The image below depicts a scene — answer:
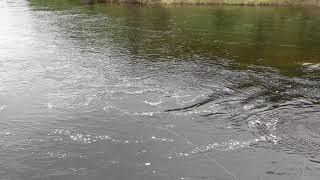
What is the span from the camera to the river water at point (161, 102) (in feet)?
49.5

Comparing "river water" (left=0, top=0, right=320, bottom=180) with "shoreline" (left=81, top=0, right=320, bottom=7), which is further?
"shoreline" (left=81, top=0, right=320, bottom=7)

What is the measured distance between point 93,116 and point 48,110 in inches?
97.5

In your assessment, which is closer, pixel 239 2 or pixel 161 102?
pixel 161 102

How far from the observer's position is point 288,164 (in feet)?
49.0

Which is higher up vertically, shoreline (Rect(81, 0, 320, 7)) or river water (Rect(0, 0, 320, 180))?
shoreline (Rect(81, 0, 320, 7))

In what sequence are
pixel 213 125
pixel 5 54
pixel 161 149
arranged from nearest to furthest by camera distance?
1. pixel 161 149
2. pixel 213 125
3. pixel 5 54

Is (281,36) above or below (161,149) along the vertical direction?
above

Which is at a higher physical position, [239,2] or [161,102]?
[239,2]

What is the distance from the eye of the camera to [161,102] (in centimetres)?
2083

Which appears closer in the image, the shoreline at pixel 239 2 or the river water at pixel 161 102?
the river water at pixel 161 102

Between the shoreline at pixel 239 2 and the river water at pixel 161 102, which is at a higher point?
the shoreline at pixel 239 2

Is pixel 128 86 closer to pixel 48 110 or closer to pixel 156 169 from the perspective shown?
pixel 48 110

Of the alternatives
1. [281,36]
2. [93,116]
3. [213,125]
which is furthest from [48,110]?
[281,36]

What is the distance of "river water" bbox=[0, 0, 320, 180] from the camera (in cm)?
1508
